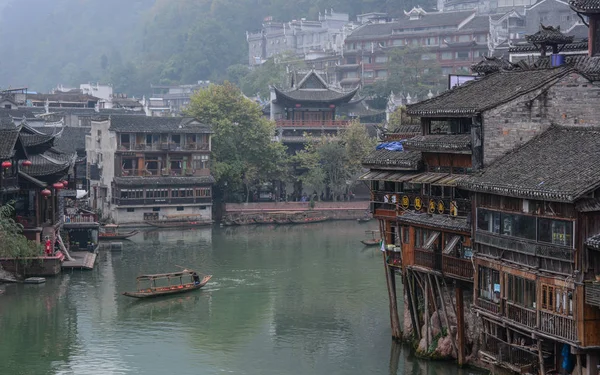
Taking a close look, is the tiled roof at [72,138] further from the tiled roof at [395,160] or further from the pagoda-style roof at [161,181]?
the tiled roof at [395,160]

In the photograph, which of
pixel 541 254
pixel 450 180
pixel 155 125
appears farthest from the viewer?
pixel 155 125

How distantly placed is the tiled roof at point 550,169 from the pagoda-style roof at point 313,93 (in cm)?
6602

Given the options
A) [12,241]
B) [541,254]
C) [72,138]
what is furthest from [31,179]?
[72,138]

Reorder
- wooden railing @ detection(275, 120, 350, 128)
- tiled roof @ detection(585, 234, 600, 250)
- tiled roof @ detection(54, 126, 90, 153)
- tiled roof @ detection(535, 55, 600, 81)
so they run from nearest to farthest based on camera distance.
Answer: tiled roof @ detection(585, 234, 600, 250) < tiled roof @ detection(535, 55, 600, 81) < tiled roof @ detection(54, 126, 90, 153) < wooden railing @ detection(275, 120, 350, 128)

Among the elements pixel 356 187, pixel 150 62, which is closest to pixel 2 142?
pixel 356 187

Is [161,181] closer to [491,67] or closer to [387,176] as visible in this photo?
[491,67]

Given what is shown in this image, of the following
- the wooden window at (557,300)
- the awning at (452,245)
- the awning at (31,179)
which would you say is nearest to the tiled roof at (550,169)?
the awning at (452,245)

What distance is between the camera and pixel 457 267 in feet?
113

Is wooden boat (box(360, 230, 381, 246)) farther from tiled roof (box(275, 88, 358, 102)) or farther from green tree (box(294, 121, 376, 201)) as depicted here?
tiled roof (box(275, 88, 358, 102))

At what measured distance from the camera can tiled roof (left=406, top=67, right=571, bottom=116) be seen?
33625 mm

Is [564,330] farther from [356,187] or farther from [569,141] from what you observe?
[356,187]

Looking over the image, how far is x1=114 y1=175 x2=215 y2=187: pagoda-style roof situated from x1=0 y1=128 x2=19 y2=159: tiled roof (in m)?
27.9

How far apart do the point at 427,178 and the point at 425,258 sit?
2.64 m

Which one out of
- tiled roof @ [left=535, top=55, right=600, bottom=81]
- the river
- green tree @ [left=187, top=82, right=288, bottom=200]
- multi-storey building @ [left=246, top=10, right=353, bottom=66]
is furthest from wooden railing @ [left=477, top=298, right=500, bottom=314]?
multi-storey building @ [left=246, top=10, right=353, bottom=66]
